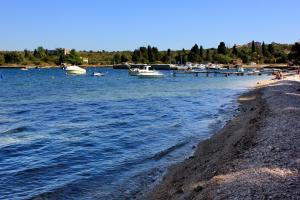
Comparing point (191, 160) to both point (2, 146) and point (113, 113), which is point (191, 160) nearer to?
point (2, 146)

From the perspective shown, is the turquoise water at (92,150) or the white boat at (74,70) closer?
the turquoise water at (92,150)

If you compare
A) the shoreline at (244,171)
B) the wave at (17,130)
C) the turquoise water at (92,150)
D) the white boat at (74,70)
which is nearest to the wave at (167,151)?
the turquoise water at (92,150)

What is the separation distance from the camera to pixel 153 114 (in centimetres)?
4472

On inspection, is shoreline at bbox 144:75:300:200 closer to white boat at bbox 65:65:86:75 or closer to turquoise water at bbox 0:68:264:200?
turquoise water at bbox 0:68:264:200

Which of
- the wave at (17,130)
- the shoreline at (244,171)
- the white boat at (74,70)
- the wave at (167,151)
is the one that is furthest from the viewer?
the white boat at (74,70)

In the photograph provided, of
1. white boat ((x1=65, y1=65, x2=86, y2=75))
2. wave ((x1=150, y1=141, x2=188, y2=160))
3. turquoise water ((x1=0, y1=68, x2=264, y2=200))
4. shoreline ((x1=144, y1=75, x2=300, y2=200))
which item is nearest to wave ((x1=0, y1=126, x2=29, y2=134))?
turquoise water ((x1=0, y1=68, x2=264, y2=200))

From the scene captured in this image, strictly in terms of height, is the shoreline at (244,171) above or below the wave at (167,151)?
above

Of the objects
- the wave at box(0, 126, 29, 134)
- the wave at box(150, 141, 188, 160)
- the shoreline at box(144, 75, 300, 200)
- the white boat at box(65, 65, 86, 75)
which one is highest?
the shoreline at box(144, 75, 300, 200)

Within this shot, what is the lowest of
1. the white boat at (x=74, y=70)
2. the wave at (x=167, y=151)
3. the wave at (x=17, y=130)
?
the white boat at (x=74, y=70)

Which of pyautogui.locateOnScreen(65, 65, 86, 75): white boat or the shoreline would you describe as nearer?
the shoreline

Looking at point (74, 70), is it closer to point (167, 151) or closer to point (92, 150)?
point (92, 150)

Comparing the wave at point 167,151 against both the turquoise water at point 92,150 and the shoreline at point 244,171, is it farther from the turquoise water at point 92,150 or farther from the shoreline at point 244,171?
the shoreline at point 244,171

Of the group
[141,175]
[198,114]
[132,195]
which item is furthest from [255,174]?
[198,114]

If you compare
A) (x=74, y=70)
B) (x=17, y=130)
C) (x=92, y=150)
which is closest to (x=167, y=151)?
(x=92, y=150)
